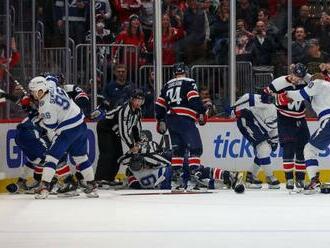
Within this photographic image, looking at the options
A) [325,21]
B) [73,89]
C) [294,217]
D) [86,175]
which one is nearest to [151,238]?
[294,217]

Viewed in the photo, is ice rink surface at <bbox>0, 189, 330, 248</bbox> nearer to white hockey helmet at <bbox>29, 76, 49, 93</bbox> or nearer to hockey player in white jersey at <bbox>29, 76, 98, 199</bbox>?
hockey player in white jersey at <bbox>29, 76, 98, 199</bbox>

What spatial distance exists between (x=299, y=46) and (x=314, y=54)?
0.22m

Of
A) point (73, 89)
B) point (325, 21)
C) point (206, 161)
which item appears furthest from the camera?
point (325, 21)

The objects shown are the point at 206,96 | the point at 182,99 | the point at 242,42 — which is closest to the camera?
the point at 182,99

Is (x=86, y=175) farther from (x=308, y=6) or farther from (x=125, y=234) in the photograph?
(x=308, y=6)

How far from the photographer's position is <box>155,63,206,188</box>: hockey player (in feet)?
36.3

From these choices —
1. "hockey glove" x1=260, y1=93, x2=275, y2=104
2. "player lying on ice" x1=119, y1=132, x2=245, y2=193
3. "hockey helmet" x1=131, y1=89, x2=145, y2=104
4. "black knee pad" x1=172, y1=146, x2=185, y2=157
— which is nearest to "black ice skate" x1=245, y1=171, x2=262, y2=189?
"player lying on ice" x1=119, y1=132, x2=245, y2=193

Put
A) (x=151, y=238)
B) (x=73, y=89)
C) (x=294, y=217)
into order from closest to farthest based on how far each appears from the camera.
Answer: (x=151, y=238) < (x=294, y=217) < (x=73, y=89)

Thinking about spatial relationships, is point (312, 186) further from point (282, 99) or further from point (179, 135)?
point (179, 135)

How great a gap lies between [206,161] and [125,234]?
17.3 feet

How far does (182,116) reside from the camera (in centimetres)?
1114

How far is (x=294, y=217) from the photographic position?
859 cm

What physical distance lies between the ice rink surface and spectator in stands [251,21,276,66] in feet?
10.1

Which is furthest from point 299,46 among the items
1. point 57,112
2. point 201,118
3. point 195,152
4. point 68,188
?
point 57,112
